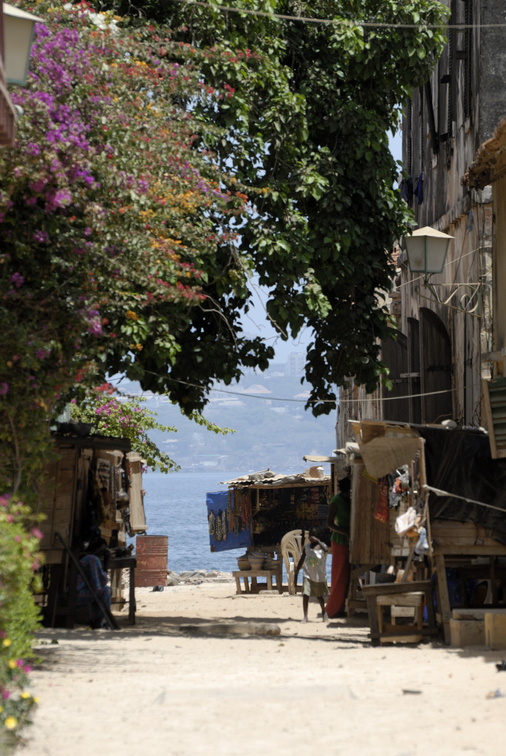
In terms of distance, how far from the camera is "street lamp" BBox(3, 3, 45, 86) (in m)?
9.90

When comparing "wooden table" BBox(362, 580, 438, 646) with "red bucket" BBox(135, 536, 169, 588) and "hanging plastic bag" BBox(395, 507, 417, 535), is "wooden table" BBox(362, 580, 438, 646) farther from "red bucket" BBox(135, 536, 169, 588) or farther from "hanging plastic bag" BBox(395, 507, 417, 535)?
"red bucket" BBox(135, 536, 169, 588)

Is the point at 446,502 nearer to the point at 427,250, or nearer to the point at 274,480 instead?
the point at 427,250

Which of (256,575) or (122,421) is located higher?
(122,421)

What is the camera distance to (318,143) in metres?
16.9

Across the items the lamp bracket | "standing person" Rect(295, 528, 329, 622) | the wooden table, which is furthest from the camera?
"standing person" Rect(295, 528, 329, 622)

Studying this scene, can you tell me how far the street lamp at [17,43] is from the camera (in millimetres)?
9898

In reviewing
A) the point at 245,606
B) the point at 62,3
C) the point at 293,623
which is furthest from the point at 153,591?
the point at 62,3

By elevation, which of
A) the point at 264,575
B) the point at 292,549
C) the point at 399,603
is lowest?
the point at 264,575

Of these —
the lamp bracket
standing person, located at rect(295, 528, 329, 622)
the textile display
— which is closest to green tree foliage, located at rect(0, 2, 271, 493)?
A: the lamp bracket

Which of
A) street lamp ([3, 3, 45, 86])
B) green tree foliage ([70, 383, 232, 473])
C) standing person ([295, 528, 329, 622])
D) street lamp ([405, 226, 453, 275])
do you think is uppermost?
street lamp ([3, 3, 45, 86])

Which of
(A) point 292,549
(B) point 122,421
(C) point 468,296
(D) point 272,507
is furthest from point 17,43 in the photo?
(D) point 272,507

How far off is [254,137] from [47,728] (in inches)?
389

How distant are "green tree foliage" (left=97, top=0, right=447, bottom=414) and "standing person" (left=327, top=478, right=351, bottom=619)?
1.49m

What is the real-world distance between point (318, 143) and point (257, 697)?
1027 cm
